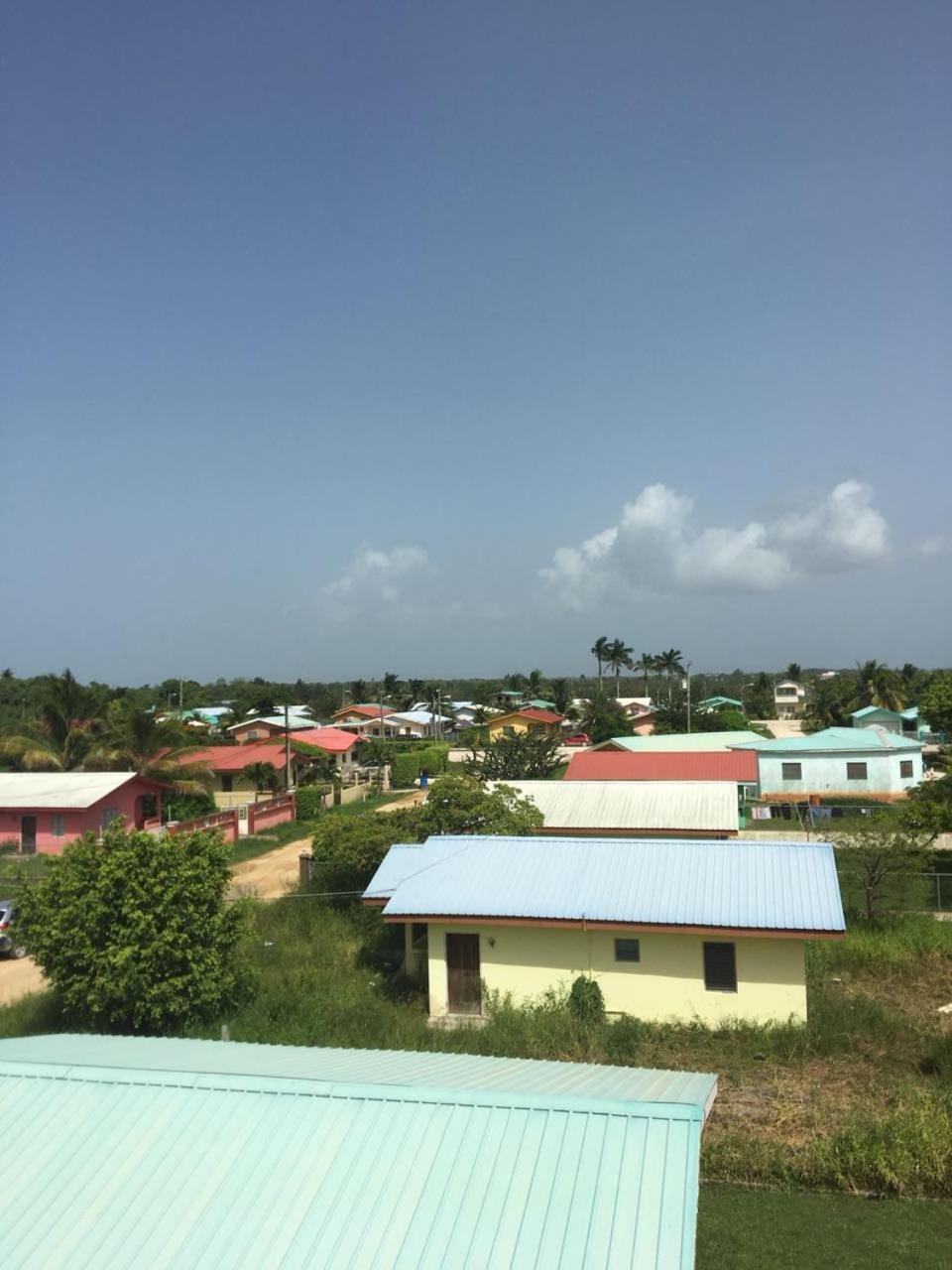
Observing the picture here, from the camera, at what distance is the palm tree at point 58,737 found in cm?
4291

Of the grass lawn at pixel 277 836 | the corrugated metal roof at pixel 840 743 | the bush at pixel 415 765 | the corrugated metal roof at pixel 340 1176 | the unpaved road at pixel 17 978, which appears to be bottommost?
the unpaved road at pixel 17 978

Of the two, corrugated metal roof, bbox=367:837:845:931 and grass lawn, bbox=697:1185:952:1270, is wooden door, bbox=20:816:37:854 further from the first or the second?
grass lawn, bbox=697:1185:952:1270

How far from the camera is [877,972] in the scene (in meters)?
19.8

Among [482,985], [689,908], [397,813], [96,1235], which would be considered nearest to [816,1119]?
[689,908]

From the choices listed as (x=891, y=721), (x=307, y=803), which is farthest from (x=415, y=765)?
(x=891, y=721)

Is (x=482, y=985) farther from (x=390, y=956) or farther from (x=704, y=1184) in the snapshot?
(x=704, y=1184)

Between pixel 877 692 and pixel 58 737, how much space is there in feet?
215

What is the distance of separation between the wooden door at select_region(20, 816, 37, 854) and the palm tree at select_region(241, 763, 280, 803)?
583 inches

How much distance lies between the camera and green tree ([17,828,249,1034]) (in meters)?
16.6

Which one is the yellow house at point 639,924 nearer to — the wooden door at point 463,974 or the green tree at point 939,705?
the wooden door at point 463,974

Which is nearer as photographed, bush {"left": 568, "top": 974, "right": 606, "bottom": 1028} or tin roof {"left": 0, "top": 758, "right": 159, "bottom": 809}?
bush {"left": 568, "top": 974, "right": 606, "bottom": 1028}

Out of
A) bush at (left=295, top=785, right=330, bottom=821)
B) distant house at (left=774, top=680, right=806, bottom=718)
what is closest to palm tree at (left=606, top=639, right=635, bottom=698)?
distant house at (left=774, top=680, right=806, bottom=718)

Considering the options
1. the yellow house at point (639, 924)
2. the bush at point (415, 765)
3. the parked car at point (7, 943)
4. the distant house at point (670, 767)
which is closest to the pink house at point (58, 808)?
the parked car at point (7, 943)

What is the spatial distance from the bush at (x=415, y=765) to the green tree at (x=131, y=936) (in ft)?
132
